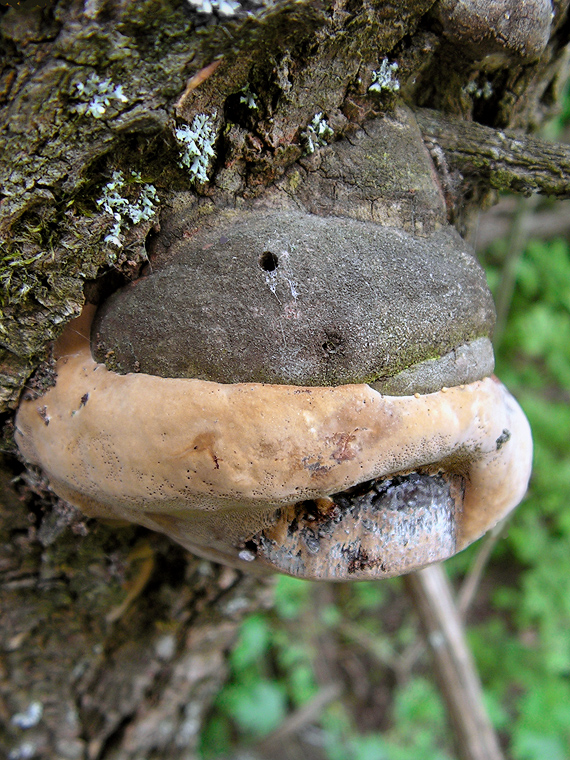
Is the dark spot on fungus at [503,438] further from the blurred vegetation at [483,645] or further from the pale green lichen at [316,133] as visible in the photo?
the blurred vegetation at [483,645]

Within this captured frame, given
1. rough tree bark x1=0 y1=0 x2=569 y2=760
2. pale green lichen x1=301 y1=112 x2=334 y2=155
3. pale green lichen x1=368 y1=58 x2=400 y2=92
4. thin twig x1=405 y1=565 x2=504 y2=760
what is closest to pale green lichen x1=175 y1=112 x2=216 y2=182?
rough tree bark x1=0 y1=0 x2=569 y2=760

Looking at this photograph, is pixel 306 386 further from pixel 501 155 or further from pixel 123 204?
pixel 501 155

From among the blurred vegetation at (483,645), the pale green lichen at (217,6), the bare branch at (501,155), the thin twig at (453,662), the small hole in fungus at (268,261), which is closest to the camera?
the pale green lichen at (217,6)

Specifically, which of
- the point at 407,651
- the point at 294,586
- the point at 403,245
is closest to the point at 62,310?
the point at 403,245

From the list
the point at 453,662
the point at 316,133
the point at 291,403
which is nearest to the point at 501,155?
the point at 316,133

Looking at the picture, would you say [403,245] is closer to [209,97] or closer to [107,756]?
[209,97]

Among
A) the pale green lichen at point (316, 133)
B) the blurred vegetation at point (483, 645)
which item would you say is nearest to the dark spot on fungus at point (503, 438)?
the pale green lichen at point (316, 133)

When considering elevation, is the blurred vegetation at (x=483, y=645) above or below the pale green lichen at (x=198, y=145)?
below

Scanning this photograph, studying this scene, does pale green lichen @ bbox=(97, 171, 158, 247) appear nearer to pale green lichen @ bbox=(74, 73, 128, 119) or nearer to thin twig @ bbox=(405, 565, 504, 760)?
pale green lichen @ bbox=(74, 73, 128, 119)
